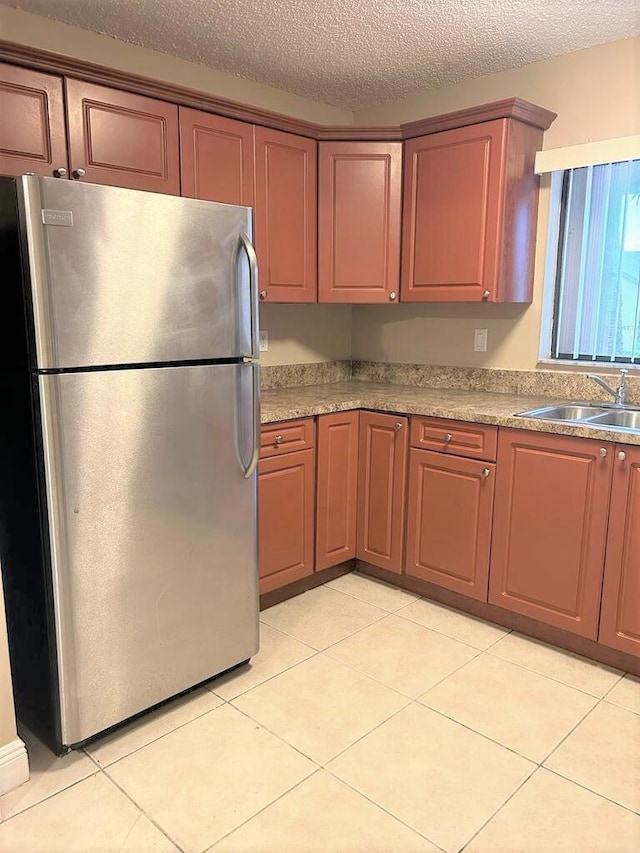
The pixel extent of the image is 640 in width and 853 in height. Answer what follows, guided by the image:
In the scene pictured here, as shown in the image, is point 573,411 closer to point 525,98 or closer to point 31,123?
point 525,98

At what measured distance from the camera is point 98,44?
2.57 metres

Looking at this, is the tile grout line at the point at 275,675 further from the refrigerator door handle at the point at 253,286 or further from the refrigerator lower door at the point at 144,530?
the refrigerator door handle at the point at 253,286

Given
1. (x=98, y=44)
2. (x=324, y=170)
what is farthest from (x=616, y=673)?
(x=98, y=44)

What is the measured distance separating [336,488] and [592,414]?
46.5 inches

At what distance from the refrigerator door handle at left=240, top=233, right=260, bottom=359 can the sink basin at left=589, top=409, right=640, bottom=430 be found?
1395 mm

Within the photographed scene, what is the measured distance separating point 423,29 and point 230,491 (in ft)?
6.54

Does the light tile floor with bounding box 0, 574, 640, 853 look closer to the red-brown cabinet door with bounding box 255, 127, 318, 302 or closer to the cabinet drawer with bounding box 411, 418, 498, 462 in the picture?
the cabinet drawer with bounding box 411, 418, 498, 462

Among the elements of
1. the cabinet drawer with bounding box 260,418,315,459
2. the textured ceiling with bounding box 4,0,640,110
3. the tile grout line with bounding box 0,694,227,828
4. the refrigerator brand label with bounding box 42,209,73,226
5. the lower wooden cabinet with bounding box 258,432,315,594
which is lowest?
the tile grout line with bounding box 0,694,227,828

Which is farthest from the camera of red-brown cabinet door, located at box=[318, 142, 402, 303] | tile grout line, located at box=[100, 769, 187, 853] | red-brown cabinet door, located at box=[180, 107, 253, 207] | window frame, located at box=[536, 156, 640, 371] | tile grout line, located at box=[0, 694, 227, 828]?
red-brown cabinet door, located at box=[318, 142, 402, 303]

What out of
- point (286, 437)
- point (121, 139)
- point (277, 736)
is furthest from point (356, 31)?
point (277, 736)

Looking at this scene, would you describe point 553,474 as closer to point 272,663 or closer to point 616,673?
point 616,673

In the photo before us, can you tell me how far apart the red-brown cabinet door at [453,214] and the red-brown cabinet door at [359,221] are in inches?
2.7

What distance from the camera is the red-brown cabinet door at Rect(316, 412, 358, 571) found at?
9.55ft

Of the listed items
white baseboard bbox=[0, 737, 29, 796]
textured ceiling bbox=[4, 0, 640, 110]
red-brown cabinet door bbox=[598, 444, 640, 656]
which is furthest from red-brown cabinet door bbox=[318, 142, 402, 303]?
white baseboard bbox=[0, 737, 29, 796]
